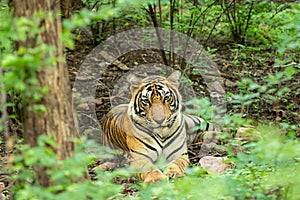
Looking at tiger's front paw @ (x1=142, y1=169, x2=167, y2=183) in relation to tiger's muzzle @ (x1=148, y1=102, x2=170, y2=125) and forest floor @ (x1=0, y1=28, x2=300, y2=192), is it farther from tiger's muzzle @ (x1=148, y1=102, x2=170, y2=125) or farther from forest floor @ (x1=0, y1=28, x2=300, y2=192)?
forest floor @ (x1=0, y1=28, x2=300, y2=192)

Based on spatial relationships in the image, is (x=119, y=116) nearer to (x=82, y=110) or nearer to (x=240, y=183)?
(x=82, y=110)

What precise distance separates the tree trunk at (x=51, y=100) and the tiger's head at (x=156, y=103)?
276 cm

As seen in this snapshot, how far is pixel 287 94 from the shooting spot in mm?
6984

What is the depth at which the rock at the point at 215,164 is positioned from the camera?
5059mm

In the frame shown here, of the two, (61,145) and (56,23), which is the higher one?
(56,23)

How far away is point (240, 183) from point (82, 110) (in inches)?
149

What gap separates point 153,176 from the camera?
16.9ft

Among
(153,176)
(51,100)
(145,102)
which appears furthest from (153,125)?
(51,100)

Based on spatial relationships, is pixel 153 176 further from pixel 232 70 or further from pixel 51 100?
pixel 232 70

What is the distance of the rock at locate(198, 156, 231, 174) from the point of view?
16.6 feet

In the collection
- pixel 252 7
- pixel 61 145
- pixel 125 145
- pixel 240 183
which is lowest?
pixel 125 145

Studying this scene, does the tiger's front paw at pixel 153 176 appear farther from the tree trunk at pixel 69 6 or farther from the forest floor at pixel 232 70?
the tree trunk at pixel 69 6

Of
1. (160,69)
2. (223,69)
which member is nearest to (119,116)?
(160,69)

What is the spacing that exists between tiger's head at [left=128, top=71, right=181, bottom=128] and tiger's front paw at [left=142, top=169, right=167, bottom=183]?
63cm
